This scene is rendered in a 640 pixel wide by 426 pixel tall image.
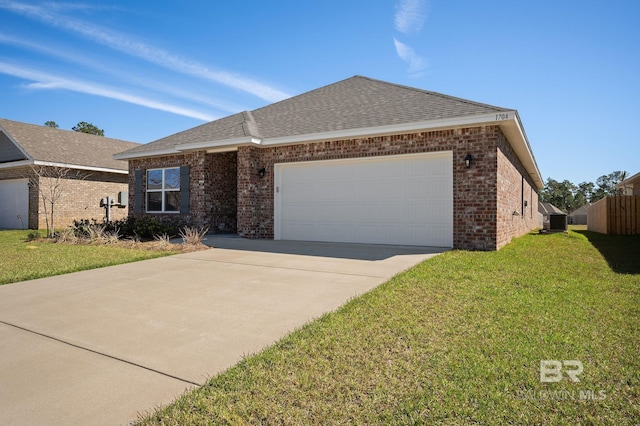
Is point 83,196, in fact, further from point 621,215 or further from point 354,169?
point 621,215

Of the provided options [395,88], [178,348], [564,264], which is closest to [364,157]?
[395,88]

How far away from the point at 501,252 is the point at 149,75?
41.5 ft

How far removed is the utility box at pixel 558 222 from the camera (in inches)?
670

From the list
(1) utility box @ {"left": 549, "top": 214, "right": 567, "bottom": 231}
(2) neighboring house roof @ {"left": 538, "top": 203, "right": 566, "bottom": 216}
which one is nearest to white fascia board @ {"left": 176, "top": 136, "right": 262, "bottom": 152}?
(1) utility box @ {"left": 549, "top": 214, "right": 567, "bottom": 231}

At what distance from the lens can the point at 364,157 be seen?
1012cm

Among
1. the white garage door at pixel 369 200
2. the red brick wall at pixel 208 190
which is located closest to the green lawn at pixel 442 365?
the white garage door at pixel 369 200

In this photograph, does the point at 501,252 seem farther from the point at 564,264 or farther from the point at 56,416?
A: the point at 56,416

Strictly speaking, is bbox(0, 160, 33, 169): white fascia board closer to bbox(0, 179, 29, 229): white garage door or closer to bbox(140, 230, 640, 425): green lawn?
bbox(0, 179, 29, 229): white garage door

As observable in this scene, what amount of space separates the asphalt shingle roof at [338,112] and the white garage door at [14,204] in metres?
7.86

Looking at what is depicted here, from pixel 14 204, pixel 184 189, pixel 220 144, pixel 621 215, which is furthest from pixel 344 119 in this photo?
pixel 14 204

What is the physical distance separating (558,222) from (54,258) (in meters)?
19.9

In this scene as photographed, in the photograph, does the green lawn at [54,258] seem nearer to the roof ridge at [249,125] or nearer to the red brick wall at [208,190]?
the red brick wall at [208,190]

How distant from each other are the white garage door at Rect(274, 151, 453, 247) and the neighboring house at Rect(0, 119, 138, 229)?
12.4m

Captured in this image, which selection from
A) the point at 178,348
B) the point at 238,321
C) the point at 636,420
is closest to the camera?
the point at 636,420
